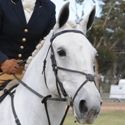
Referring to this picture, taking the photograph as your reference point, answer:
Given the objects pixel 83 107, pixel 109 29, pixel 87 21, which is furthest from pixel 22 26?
pixel 109 29

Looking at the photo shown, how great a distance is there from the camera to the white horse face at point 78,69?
4.82 meters

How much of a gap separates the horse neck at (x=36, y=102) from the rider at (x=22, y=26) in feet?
1.01

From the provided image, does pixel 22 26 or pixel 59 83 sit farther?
pixel 22 26

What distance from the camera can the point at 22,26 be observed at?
595cm

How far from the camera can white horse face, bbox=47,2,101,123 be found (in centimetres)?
482

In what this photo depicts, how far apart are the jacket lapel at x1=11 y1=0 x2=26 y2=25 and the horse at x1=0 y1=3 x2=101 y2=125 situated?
0.49 meters

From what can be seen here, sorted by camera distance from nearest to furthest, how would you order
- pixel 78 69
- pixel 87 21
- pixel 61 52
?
pixel 78 69 < pixel 61 52 < pixel 87 21

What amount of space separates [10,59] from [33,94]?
1.66 feet

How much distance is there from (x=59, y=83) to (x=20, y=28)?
3.48 ft

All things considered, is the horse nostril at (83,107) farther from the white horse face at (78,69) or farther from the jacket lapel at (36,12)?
the jacket lapel at (36,12)

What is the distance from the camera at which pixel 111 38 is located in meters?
67.9

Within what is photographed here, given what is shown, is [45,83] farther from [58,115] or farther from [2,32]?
→ [2,32]

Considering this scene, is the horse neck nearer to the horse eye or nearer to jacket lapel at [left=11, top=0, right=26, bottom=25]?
the horse eye

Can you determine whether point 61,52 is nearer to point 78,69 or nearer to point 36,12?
point 78,69
